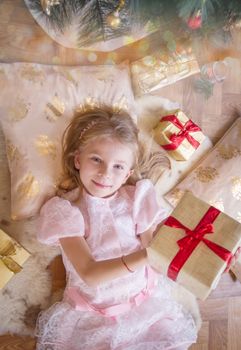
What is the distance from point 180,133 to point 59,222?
0.59 meters

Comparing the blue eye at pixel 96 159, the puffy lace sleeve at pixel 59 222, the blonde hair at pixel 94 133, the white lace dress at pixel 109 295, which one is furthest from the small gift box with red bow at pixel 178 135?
the puffy lace sleeve at pixel 59 222

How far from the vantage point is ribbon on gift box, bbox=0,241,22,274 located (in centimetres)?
129

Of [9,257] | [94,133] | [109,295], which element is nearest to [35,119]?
[94,133]

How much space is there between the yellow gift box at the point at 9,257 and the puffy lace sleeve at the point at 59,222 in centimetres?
16

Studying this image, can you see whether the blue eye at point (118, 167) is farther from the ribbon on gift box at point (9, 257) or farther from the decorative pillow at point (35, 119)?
the ribbon on gift box at point (9, 257)

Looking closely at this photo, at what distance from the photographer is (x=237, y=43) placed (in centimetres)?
168

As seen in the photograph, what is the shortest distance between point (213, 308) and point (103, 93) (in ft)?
3.14

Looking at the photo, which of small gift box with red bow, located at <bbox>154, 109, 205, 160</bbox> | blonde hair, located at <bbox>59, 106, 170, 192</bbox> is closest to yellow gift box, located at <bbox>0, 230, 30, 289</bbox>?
blonde hair, located at <bbox>59, 106, 170, 192</bbox>

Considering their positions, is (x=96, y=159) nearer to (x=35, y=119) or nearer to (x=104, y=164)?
(x=104, y=164)

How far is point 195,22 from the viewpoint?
156 centimetres

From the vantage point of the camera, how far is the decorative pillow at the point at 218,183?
1517 millimetres

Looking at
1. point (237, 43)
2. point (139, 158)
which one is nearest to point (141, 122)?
point (139, 158)

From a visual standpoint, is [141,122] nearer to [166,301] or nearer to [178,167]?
[178,167]

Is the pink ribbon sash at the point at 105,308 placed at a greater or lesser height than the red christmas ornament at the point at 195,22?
lesser
